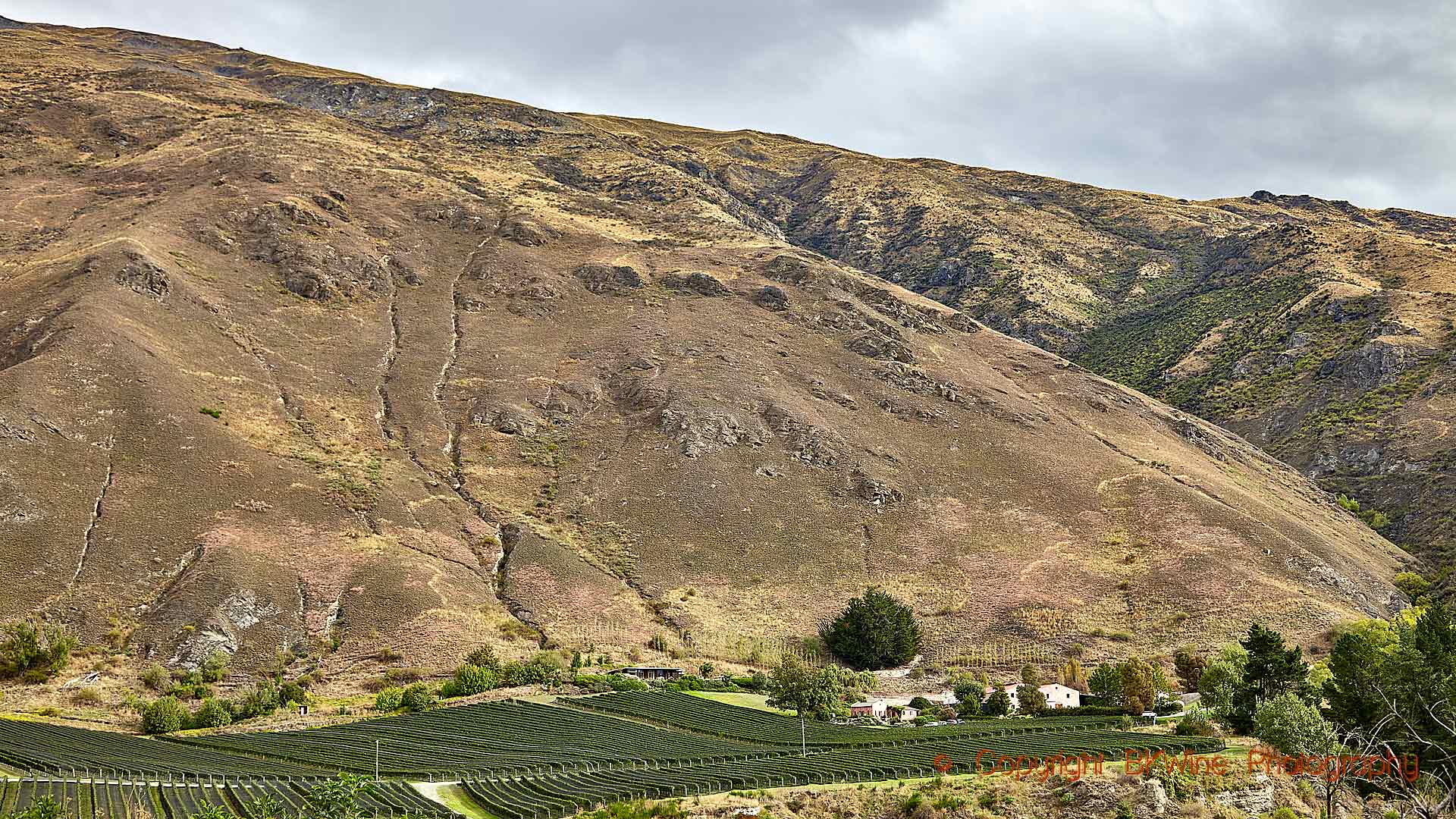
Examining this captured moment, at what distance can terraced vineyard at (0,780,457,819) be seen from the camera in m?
44.1

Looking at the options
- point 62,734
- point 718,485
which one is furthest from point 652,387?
point 62,734

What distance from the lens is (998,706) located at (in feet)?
262

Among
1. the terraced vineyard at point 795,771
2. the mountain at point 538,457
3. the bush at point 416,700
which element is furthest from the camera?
the mountain at point 538,457

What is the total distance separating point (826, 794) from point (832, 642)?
156 ft

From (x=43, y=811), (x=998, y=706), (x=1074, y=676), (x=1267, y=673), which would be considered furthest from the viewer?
(x=1074, y=676)

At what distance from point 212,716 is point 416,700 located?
13057mm

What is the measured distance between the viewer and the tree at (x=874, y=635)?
90.7m

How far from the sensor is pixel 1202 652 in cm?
8912

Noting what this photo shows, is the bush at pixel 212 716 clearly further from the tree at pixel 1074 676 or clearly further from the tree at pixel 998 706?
the tree at pixel 1074 676

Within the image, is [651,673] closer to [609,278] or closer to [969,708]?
[969,708]

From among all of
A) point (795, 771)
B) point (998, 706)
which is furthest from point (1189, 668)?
point (795, 771)

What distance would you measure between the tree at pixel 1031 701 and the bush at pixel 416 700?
143ft

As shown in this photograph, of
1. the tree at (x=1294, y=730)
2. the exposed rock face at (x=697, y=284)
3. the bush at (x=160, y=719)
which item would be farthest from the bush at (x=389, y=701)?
the exposed rock face at (x=697, y=284)

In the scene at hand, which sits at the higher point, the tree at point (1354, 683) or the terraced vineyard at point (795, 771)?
the tree at point (1354, 683)
